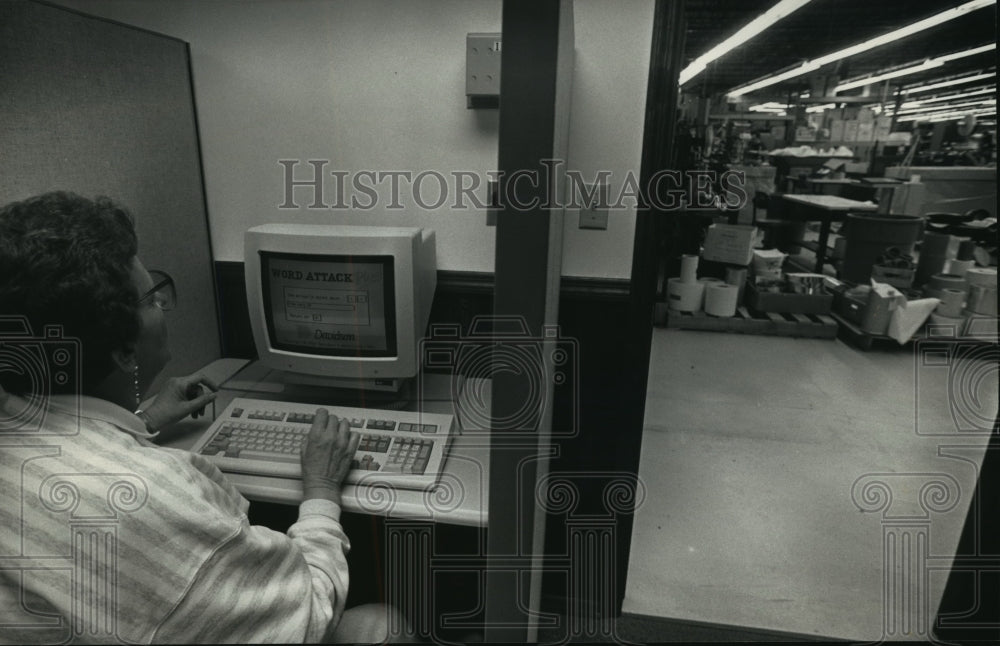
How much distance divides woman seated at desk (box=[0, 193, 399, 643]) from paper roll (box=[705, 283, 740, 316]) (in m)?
3.43

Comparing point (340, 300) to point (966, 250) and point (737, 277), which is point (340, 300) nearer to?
point (737, 277)

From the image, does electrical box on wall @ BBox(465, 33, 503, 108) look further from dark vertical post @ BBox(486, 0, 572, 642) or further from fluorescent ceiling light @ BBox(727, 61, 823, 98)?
fluorescent ceiling light @ BBox(727, 61, 823, 98)

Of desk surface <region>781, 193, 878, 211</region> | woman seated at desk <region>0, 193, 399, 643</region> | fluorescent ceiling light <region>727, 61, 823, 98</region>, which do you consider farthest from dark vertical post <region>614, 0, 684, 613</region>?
fluorescent ceiling light <region>727, 61, 823, 98</region>

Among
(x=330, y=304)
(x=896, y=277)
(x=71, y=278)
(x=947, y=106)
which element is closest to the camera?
(x=71, y=278)

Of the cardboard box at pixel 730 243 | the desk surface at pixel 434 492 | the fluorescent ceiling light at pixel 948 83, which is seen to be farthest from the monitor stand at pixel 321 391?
the fluorescent ceiling light at pixel 948 83

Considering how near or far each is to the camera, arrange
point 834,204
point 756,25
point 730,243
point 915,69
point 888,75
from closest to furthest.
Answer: point 730,243 → point 834,204 → point 756,25 → point 915,69 → point 888,75

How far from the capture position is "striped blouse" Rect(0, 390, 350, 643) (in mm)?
570

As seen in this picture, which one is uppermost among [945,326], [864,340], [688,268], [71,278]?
[71,278]

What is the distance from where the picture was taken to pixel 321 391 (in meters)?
1.28

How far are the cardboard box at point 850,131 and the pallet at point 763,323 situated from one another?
2401 millimetres

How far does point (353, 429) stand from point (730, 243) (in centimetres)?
349

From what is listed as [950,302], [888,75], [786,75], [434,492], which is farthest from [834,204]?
[434,492]

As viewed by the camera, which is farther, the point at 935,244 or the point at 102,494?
the point at 935,244

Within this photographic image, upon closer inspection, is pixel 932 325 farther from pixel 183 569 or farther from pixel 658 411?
pixel 183 569
